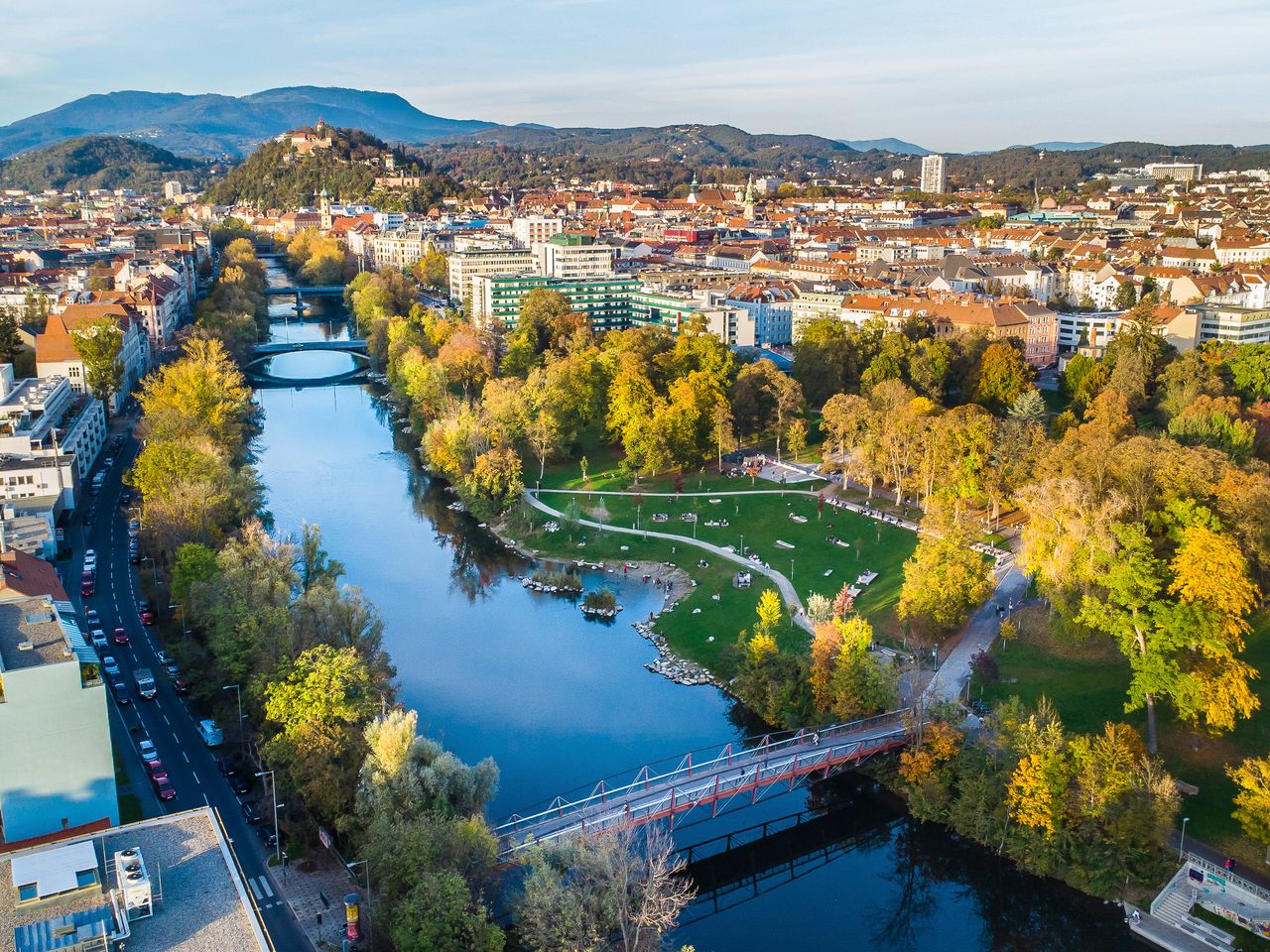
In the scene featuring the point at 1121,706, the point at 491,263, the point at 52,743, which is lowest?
the point at 1121,706

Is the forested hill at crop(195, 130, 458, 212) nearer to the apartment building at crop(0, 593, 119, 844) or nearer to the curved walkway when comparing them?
the curved walkway

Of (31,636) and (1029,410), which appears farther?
(1029,410)

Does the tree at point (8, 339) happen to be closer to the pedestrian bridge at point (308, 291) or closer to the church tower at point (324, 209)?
the pedestrian bridge at point (308, 291)

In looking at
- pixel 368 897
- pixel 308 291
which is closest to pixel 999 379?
pixel 368 897

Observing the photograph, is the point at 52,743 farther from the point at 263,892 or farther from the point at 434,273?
the point at 434,273

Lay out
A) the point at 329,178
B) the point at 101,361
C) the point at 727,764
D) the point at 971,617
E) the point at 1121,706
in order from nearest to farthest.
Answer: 1. the point at 727,764
2. the point at 1121,706
3. the point at 971,617
4. the point at 101,361
5. the point at 329,178

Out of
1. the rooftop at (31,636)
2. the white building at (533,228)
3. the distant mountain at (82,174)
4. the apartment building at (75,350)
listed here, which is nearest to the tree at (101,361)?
the apartment building at (75,350)

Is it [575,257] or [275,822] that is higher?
[575,257]
